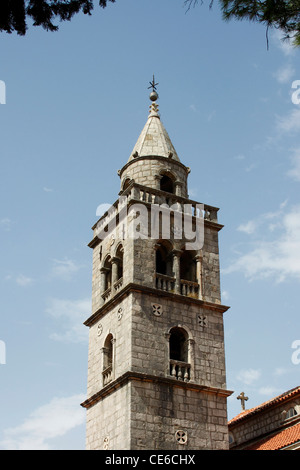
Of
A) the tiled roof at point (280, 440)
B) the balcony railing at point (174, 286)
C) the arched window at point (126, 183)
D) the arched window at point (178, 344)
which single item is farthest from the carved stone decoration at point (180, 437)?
the arched window at point (126, 183)

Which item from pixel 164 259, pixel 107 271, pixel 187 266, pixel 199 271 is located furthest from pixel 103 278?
pixel 199 271

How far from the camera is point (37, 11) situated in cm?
1226

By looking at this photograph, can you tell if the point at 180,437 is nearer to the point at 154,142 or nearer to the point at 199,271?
the point at 199,271

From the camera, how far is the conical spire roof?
100 feet

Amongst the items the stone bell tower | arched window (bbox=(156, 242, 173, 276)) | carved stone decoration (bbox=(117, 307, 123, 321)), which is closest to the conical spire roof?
the stone bell tower

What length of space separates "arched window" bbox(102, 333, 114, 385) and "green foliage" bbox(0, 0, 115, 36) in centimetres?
1583

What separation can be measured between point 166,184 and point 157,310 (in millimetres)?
6703

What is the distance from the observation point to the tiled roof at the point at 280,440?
78.9ft

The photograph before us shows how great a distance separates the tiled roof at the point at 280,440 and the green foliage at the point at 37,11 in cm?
1606

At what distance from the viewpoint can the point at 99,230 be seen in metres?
30.1

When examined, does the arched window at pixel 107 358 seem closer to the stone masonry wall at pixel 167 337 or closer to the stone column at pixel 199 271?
the stone masonry wall at pixel 167 337

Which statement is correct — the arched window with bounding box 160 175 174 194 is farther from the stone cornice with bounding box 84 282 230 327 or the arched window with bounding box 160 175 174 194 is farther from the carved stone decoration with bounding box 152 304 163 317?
the carved stone decoration with bounding box 152 304 163 317

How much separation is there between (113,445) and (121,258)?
7.30 metres
